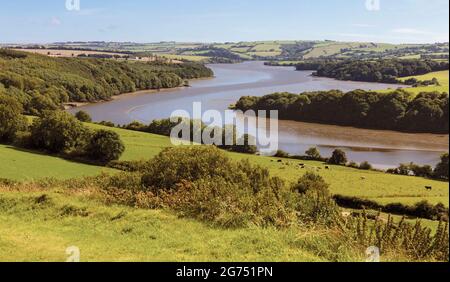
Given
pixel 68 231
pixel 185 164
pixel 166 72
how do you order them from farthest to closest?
pixel 166 72 → pixel 185 164 → pixel 68 231

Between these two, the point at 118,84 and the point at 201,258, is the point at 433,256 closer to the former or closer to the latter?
the point at 201,258

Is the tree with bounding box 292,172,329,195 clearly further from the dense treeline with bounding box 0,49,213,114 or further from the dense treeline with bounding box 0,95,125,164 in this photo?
the dense treeline with bounding box 0,49,213,114

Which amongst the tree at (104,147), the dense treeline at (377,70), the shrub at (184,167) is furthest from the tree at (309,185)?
the dense treeline at (377,70)

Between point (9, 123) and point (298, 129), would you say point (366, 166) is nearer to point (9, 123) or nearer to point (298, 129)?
point (298, 129)

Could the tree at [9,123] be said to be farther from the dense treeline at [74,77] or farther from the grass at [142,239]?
the grass at [142,239]
